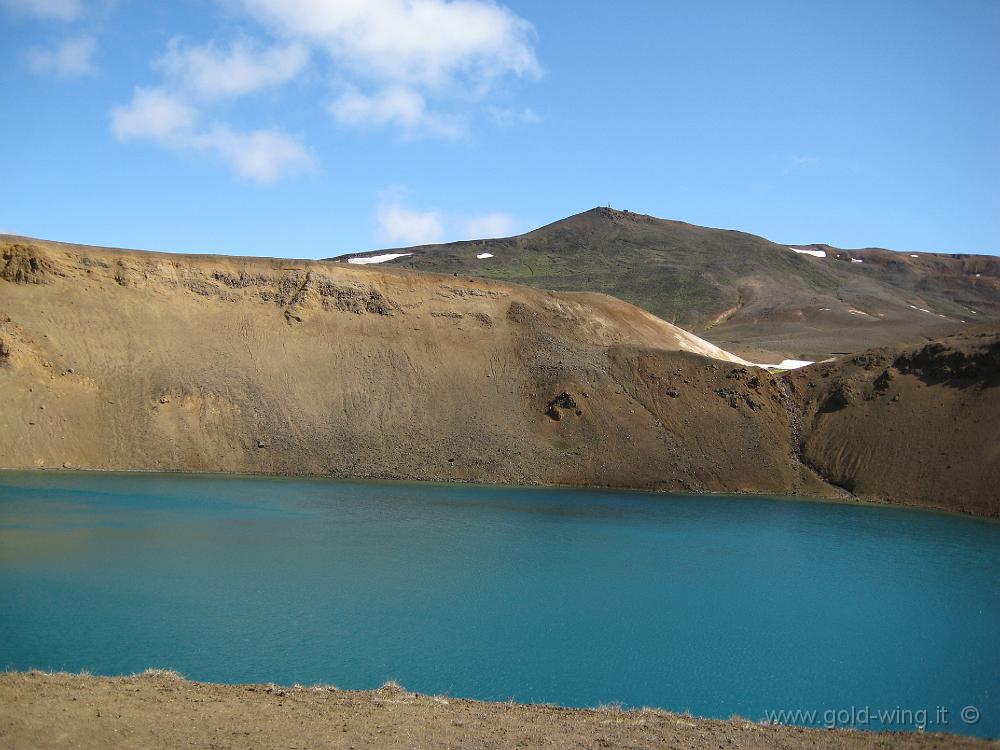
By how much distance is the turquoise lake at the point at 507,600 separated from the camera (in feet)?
56.7

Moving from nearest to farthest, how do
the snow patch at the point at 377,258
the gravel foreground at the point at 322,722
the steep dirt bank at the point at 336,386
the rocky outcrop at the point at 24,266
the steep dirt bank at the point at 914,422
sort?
the gravel foreground at the point at 322,722, the steep dirt bank at the point at 914,422, the steep dirt bank at the point at 336,386, the rocky outcrop at the point at 24,266, the snow patch at the point at 377,258

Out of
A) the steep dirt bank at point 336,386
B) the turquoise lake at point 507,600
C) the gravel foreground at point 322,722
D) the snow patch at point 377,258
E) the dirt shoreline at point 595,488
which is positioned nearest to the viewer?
the gravel foreground at point 322,722

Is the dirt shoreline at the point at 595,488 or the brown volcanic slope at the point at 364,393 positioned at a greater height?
the brown volcanic slope at the point at 364,393

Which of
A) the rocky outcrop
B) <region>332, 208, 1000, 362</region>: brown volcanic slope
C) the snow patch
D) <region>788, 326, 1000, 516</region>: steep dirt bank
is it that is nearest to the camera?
<region>788, 326, 1000, 516</region>: steep dirt bank

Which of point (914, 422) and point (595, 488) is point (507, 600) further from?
point (914, 422)

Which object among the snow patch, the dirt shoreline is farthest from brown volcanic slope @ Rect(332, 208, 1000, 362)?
the dirt shoreline

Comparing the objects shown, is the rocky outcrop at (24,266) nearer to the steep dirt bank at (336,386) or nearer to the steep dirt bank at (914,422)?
the steep dirt bank at (336,386)

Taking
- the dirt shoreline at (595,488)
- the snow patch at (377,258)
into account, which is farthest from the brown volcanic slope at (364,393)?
the snow patch at (377,258)

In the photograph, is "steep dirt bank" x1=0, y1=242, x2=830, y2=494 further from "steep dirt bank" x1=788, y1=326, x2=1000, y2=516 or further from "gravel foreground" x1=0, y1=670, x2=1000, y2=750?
"gravel foreground" x1=0, y1=670, x2=1000, y2=750

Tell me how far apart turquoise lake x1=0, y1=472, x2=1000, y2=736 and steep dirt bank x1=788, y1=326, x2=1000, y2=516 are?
27.1 feet

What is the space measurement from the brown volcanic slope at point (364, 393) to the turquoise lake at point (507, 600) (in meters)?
8.02

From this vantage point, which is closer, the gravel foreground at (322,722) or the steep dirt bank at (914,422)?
the gravel foreground at (322,722)

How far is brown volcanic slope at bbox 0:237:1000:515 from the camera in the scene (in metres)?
47.5

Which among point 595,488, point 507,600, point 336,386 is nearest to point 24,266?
point 336,386
